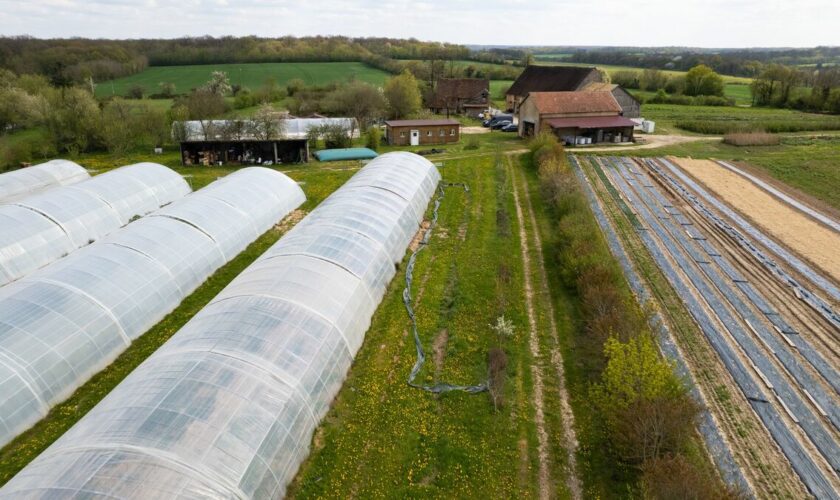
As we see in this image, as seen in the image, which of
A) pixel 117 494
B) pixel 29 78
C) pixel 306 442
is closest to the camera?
pixel 117 494

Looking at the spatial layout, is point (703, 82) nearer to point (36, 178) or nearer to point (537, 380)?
point (537, 380)

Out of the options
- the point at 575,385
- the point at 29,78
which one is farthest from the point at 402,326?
the point at 29,78

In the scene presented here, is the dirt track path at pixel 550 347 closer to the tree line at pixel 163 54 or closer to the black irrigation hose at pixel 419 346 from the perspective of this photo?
the black irrigation hose at pixel 419 346

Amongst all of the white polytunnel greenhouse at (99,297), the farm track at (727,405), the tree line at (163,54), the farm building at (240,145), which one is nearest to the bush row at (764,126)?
the farm track at (727,405)

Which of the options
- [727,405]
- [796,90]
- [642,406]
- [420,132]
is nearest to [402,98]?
[420,132]

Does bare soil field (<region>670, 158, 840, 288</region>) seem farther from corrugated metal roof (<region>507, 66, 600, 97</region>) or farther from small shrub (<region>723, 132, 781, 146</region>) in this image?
corrugated metal roof (<region>507, 66, 600, 97</region>)

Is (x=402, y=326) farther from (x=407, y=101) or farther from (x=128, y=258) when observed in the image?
(x=407, y=101)
